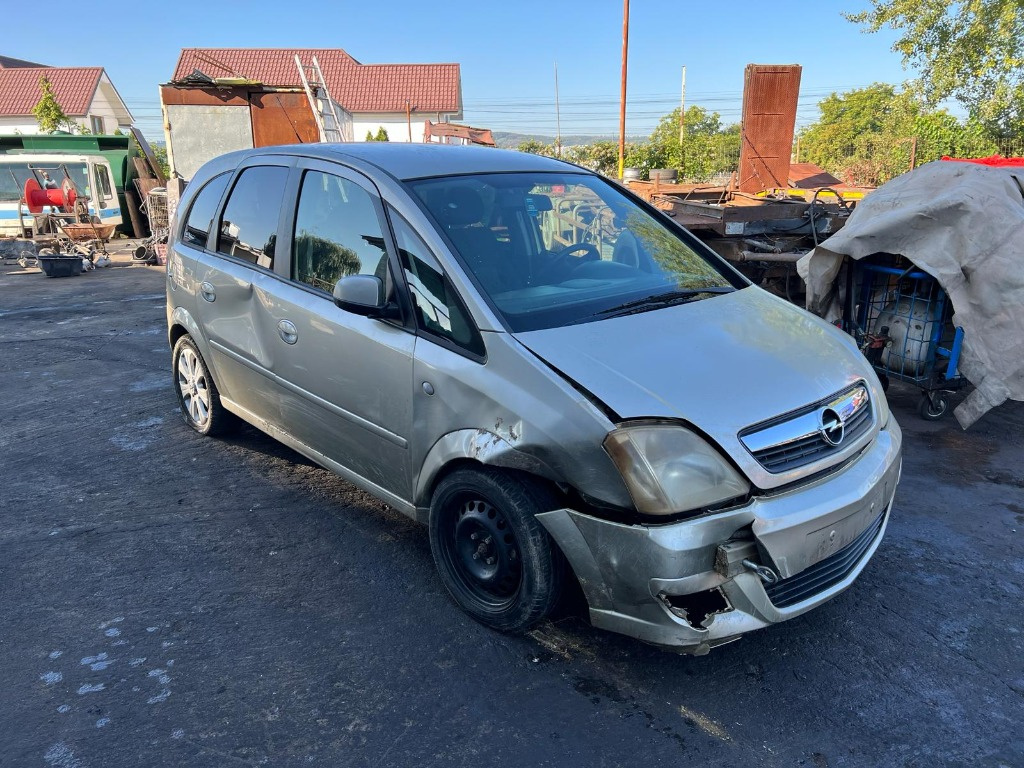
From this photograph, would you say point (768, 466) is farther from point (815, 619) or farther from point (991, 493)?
point (991, 493)

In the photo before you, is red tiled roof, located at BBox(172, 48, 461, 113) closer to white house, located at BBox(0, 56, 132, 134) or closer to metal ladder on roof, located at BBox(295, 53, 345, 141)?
white house, located at BBox(0, 56, 132, 134)

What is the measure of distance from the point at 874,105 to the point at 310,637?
2907 inches

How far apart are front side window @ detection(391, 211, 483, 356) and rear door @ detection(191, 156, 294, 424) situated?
1.00m

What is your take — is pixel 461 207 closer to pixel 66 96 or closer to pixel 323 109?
pixel 323 109

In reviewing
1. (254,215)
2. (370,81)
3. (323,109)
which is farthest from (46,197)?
(370,81)

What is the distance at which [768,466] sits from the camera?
2.44 m

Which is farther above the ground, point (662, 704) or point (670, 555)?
point (670, 555)

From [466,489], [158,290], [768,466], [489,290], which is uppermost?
[489,290]

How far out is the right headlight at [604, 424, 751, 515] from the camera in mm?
2340

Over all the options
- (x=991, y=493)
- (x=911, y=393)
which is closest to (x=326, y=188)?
(x=991, y=493)

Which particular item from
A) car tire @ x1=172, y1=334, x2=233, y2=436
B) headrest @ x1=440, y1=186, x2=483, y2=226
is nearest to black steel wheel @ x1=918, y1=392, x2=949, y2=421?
headrest @ x1=440, y1=186, x2=483, y2=226

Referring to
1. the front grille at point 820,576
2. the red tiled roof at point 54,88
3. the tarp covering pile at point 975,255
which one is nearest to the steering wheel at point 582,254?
the front grille at point 820,576

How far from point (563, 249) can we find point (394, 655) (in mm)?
1913

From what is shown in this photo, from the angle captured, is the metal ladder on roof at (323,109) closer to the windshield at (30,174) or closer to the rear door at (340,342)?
the windshield at (30,174)
